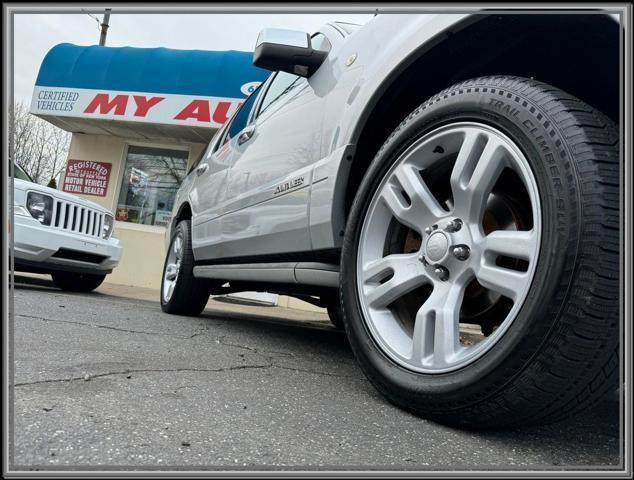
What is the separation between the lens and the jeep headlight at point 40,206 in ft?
16.0

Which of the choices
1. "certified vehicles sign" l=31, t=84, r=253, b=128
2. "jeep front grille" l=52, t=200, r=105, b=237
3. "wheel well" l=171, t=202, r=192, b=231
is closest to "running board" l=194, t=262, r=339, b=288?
"wheel well" l=171, t=202, r=192, b=231

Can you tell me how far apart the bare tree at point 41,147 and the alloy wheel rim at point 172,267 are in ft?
9.80

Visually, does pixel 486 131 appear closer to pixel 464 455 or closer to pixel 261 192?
pixel 464 455

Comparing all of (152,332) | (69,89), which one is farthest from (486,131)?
(69,89)

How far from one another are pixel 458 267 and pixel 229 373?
0.91 m

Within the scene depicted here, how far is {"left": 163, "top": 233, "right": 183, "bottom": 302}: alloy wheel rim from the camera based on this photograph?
3941 millimetres

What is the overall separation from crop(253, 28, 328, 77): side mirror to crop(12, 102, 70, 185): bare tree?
476 cm

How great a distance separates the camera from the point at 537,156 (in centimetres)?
127

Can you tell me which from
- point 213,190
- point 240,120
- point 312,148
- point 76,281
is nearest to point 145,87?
point 76,281

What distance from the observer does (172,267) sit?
4141 mm

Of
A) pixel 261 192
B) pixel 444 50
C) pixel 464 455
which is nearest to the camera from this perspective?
pixel 464 455

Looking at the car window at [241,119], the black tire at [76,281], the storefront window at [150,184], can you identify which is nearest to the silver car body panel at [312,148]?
the car window at [241,119]

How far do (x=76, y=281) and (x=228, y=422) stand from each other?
554cm

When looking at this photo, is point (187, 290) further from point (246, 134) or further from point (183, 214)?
point (246, 134)
